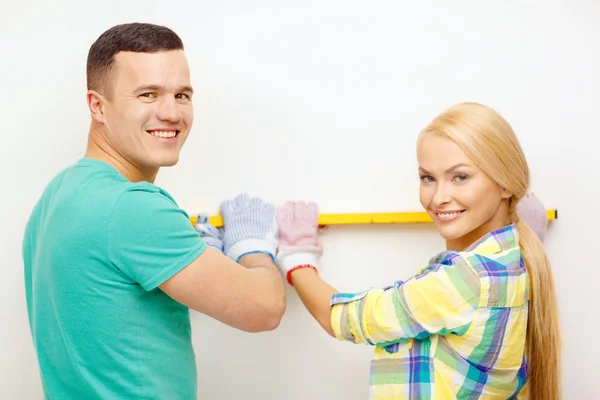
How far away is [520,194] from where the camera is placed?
4.54ft

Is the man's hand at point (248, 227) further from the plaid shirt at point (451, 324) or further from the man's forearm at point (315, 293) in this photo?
the plaid shirt at point (451, 324)

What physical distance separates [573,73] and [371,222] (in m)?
0.62

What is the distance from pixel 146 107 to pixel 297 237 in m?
0.48

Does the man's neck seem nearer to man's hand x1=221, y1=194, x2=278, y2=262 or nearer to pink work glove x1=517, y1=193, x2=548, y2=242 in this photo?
man's hand x1=221, y1=194, x2=278, y2=262

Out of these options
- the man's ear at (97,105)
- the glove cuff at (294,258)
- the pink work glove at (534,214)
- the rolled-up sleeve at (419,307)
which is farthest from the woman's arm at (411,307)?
the man's ear at (97,105)

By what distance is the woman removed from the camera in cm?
128

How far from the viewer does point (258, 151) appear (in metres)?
1.66

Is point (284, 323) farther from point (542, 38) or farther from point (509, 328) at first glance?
point (542, 38)

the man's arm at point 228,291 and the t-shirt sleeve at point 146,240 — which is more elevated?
the t-shirt sleeve at point 146,240

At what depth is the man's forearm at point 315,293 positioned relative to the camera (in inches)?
56.3

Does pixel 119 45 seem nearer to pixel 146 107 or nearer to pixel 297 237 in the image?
pixel 146 107

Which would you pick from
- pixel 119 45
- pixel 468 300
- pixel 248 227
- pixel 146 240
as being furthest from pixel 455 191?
pixel 119 45

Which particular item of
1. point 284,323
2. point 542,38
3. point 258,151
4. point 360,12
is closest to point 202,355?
point 284,323

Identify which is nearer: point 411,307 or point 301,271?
point 411,307
